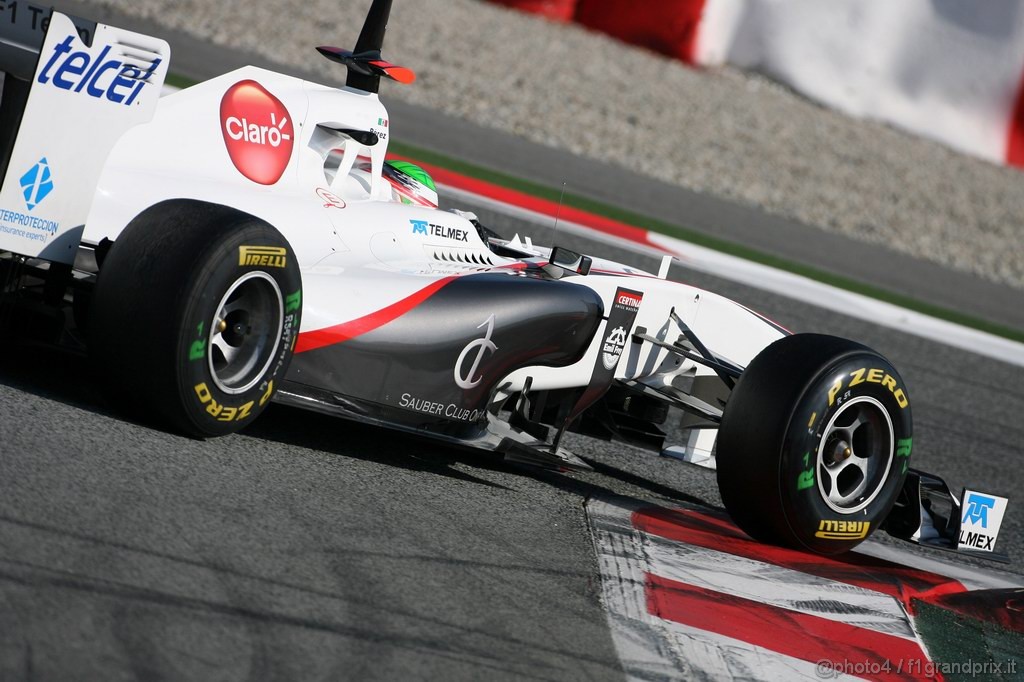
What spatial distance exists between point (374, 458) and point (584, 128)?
1079 centimetres

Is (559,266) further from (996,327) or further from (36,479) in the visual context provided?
(996,327)

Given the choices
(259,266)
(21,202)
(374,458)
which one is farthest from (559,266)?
(21,202)

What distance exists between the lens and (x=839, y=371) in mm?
4613

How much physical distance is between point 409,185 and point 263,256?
1676 mm

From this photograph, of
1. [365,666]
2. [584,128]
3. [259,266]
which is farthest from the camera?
[584,128]

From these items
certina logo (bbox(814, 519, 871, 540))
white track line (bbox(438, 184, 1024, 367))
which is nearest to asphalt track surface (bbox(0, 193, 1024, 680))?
certina logo (bbox(814, 519, 871, 540))

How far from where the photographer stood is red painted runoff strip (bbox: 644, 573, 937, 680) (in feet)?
12.7

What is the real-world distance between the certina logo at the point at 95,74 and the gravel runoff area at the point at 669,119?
9.92 meters

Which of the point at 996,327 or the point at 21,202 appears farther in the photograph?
the point at 996,327

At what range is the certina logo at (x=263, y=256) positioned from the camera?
3.85 metres

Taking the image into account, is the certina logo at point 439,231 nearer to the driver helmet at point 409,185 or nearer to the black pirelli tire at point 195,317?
the driver helmet at point 409,185

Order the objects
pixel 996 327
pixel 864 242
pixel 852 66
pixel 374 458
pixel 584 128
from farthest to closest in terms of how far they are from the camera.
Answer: pixel 852 66 < pixel 584 128 < pixel 864 242 < pixel 996 327 < pixel 374 458

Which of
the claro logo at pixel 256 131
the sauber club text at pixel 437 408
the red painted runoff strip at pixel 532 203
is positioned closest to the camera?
the sauber club text at pixel 437 408
